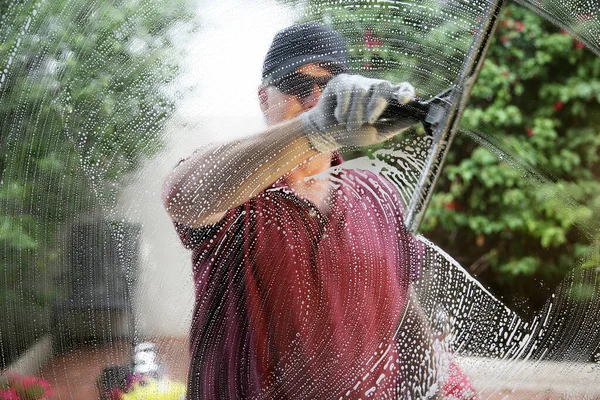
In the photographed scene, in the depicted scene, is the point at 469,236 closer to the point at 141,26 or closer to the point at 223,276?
the point at 223,276

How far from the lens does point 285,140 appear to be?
0.92 m

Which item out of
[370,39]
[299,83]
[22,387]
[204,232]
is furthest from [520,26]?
Answer: [22,387]

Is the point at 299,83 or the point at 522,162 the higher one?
the point at 299,83

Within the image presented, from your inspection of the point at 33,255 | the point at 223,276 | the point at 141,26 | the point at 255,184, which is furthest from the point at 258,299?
the point at 141,26

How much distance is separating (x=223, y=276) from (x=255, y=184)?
5.9 inches

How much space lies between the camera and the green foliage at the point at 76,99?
898 mm

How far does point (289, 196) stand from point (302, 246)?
0.27 feet

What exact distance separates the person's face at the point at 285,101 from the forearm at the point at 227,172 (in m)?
0.01

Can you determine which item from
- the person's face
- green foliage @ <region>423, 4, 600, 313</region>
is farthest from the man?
green foliage @ <region>423, 4, 600, 313</region>

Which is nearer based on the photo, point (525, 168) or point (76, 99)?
point (76, 99)

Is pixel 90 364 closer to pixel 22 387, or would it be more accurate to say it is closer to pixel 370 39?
pixel 22 387

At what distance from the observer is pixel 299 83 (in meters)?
0.92

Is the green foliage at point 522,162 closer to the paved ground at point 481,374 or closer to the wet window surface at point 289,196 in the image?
the wet window surface at point 289,196

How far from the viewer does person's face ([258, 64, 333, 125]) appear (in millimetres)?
916
